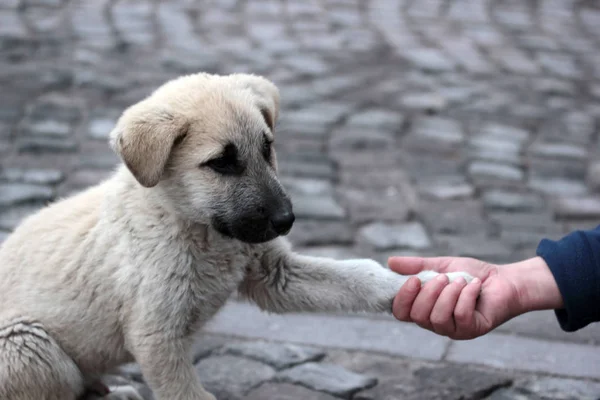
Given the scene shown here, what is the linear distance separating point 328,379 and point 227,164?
4.44 ft

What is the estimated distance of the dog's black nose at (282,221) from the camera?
3644 mm

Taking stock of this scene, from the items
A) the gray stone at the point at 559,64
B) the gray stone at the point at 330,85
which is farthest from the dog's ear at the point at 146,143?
the gray stone at the point at 559,64

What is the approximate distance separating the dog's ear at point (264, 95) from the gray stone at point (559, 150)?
385 cm

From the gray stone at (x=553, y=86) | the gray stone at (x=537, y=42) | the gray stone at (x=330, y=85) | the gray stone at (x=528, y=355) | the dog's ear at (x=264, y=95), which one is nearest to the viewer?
the dog's ear at (x=264, y=95)

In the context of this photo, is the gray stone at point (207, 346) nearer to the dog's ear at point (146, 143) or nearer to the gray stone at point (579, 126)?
the dog's ear at point (146, 143)

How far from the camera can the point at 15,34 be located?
9.62 m

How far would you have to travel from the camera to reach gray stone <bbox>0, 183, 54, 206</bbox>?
612 centimetres

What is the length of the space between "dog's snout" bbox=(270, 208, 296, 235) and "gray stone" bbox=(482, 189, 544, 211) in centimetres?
309

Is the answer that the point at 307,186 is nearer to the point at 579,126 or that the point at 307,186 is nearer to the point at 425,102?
the point at 425,102

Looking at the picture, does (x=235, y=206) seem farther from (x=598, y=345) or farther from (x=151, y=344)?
(x=598, y=345)

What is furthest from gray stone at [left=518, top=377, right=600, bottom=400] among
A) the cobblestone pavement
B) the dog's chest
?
the dog's chest

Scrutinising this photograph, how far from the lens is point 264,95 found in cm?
410

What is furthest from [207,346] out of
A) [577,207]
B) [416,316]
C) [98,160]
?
[577,207]

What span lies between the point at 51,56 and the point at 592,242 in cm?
687
